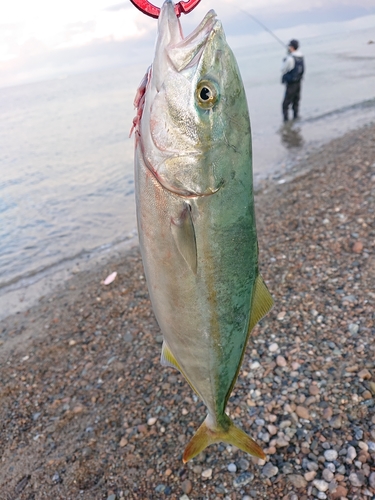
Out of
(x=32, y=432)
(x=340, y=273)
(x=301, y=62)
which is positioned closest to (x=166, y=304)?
(x=32, y=432)

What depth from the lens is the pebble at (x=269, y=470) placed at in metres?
2.61

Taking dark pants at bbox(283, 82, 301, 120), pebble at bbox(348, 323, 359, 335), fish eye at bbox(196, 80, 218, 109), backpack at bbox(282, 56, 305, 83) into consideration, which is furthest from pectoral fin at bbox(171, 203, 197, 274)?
dark pants at bbox(283, 82, 301, 120)

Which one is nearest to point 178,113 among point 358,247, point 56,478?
point 56,478

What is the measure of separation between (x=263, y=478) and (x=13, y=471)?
213cm

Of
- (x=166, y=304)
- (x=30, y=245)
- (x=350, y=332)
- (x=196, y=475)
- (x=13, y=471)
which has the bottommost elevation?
(x=30, y=245)

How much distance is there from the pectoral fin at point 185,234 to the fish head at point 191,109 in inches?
3.4

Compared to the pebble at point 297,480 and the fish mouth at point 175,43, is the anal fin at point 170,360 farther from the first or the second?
the fish mouth at point 175,43

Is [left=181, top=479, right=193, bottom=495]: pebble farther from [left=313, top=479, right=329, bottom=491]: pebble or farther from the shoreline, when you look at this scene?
the shoreline

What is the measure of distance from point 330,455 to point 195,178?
7.55ft

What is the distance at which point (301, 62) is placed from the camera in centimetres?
1349

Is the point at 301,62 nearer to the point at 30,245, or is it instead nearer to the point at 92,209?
the point at 92,209

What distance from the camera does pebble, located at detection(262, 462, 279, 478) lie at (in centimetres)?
261

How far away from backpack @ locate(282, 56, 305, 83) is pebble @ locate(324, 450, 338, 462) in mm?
13690

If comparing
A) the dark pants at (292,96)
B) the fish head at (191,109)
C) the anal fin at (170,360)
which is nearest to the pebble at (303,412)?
the anal fin at (170,360)
